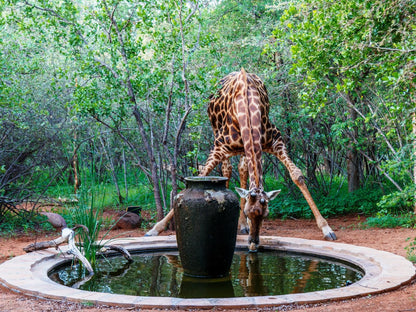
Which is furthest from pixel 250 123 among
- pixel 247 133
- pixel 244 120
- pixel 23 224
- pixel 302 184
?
pixel 23 224

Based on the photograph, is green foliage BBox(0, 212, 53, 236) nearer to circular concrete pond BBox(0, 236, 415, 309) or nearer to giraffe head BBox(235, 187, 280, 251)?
circular concrete pond BBox(0, 236, 415, 309)

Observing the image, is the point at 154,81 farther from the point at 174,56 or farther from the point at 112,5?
the point at 112,5

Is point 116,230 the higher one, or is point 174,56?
point 174,56

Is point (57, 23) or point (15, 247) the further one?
point (57, 23)

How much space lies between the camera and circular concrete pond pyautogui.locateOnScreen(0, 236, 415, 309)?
4406 mm

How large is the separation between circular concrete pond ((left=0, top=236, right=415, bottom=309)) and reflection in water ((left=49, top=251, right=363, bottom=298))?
225 millimetres

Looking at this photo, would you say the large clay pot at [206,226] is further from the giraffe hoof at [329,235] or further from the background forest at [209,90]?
the giraffe hoof at [329,235]

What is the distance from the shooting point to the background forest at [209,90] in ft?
22.2

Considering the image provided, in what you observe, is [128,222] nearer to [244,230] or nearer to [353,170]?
[244,230]

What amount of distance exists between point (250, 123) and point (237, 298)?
3.82 meters

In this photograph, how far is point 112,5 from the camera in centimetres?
920

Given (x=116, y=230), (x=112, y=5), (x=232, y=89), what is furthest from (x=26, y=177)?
(x=232, y=89)

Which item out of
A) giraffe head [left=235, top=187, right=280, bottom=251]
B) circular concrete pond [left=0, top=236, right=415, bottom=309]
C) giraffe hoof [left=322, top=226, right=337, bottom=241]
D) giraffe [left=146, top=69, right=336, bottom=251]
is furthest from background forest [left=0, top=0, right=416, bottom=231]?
giraffe head [left=235, top=187, right=280, bottom=251]

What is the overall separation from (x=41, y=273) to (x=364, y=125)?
803 centimetres
